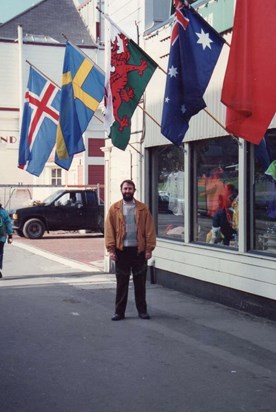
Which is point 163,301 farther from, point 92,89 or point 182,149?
point 92,89

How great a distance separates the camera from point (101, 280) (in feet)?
47.2

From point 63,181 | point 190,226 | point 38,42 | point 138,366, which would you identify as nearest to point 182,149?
point 190,226

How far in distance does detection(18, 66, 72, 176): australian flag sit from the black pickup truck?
11.9 metres

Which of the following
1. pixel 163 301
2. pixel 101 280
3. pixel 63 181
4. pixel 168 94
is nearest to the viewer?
pixel 168 94

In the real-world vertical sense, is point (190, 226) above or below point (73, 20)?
below

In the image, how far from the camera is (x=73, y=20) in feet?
144

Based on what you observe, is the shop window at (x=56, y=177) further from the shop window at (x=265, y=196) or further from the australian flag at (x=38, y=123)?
the shop window at (x=265, y=196)

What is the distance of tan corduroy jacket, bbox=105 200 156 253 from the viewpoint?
9750 millimetres

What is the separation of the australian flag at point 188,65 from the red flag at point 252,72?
49.9 inches

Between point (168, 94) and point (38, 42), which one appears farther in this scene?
point (38, 42)

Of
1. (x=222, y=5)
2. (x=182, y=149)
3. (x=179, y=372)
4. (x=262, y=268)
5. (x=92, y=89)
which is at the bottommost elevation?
(x=179, y=372)

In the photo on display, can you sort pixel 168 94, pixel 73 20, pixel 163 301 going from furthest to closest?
pixel 73 20 → pixel 163 301 → pixel 168 94

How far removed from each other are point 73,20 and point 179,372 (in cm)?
3955

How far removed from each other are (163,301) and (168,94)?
392 cm
